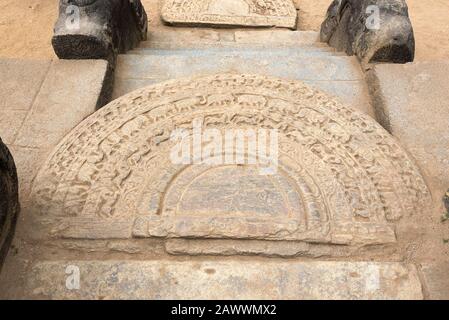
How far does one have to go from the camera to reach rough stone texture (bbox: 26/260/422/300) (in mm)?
1971

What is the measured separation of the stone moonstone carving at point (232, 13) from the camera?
589cm

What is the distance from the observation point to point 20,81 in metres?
3.14

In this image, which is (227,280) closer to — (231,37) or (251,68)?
(251,68)

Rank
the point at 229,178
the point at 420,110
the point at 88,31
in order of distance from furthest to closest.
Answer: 1. the point at 88,31
2. the point at 420,110
3. the point at 229,178

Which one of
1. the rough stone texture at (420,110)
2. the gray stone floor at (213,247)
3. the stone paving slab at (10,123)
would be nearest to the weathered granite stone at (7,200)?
the gray stone floor at (213,247)

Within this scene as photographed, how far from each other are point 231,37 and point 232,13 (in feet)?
2.12

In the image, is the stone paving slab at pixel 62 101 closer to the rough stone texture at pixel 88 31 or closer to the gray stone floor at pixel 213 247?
the gray stone floor at pixel 213 247

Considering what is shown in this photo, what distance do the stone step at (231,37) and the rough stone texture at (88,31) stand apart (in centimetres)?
140

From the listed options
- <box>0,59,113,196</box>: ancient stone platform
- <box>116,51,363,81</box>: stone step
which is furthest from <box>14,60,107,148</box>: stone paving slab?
<box>116,51,363,81</box>: stone step

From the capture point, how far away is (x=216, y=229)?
7.18 feet

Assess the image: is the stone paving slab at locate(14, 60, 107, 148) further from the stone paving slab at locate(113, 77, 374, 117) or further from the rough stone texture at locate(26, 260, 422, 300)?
the rough stone texture at locate(26, 260, 422, 300)

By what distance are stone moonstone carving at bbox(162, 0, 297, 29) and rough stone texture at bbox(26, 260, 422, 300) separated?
464cm

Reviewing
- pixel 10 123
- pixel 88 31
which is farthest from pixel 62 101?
pixel 88 31
